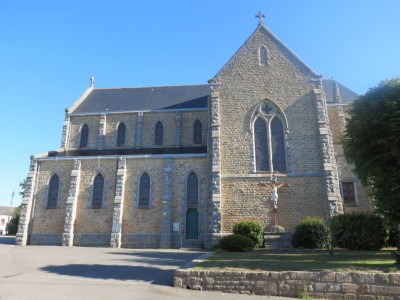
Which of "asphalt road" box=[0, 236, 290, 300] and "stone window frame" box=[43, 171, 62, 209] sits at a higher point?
"stone window frame" box=[43, 171, 62, 209]

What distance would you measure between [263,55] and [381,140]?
42.5 feet

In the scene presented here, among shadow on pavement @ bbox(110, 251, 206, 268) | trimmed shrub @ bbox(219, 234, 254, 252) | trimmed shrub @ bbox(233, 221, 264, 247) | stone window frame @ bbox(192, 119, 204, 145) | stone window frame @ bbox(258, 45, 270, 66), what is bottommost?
shadow on pavement @ bbox(110, 251, 206, 268)

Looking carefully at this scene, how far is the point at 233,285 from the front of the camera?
24.8 ft

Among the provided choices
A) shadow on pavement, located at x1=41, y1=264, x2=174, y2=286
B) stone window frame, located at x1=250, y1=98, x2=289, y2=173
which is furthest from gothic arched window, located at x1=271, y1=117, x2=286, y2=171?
shadow on pavement, located at x1=41, y1=264, x2=174, y2=286

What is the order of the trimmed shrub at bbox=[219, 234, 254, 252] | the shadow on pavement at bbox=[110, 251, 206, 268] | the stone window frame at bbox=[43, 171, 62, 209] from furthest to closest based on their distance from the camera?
the stone window frame at bbox=[43, 171, 62, 209], the trimmed shrub at bbox=[219, 234, 254, 252], the shadow on pavement at bbox=[110, 251, 206, 268]

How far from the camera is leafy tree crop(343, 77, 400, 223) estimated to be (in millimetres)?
9695

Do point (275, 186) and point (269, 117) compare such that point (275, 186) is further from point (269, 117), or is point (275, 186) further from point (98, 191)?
point (98, 191)

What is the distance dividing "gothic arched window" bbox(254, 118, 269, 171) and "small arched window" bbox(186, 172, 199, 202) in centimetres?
436

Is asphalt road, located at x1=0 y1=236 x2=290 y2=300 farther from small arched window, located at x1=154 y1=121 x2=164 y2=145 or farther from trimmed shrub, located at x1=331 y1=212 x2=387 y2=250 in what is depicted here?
small arched window, located at x1=154 y1=121 x2=164 y2=145

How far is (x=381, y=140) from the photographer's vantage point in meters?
9.77

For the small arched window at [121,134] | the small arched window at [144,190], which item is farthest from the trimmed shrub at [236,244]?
the small arched window at [121,134]

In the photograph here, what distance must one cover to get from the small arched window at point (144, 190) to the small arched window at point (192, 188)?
2.83m

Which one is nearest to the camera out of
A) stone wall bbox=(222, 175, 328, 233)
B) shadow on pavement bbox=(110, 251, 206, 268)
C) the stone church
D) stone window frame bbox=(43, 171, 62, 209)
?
shadow on pavement bbox=(110, 251, 206, 268)

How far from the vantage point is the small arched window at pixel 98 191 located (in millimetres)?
22047
